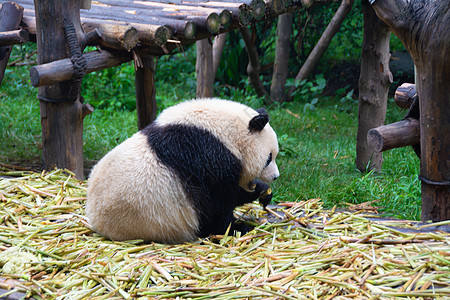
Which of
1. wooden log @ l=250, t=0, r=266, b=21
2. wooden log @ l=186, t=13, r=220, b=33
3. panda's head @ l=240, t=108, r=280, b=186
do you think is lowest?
panda's head @ l=240, t=108, r=280, b=186

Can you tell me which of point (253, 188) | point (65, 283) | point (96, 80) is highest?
point (96, 80)

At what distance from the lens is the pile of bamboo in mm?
2361

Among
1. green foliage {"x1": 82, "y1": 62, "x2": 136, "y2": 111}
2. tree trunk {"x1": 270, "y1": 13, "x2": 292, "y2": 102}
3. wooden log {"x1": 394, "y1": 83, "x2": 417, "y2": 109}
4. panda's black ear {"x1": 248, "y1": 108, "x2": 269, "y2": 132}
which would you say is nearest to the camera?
panda's black ear {"x1": 248, "y1": 108, "x2": 269, "y2": 132}

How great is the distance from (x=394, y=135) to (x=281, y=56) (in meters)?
5.06

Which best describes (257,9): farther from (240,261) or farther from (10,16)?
(240,261)

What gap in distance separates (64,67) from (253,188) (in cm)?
175

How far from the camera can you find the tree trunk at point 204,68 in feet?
21.3

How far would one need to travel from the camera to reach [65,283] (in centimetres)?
251

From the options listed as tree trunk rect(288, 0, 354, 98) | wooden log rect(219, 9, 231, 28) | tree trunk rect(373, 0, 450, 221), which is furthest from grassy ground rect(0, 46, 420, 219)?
wooden log rect(219, 9, 231, 28)

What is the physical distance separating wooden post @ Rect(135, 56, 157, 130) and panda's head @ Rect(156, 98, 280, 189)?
6.82 feet

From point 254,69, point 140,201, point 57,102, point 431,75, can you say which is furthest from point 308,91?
point 140,201

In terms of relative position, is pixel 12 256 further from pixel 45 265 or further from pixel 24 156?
pixel 24 156

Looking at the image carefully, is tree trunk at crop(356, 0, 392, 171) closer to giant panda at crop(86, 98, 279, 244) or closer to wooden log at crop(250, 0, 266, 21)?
wooden log at crop(250, 0, 266, 21)

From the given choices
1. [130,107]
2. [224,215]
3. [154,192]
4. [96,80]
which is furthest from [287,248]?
[96,80]
